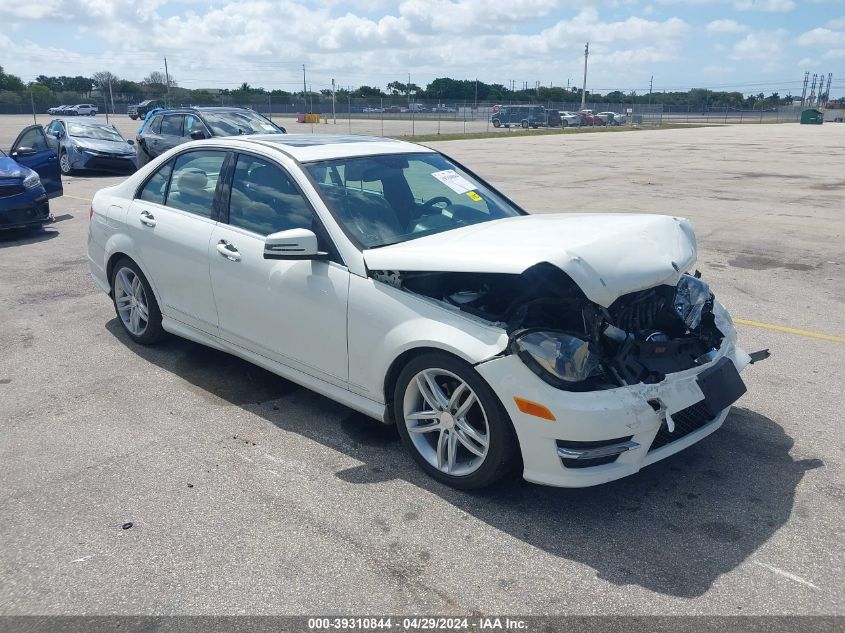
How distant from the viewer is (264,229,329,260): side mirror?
3.97 metres

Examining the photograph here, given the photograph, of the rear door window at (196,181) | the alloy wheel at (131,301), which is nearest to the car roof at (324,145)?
the rear door window at (196,181)

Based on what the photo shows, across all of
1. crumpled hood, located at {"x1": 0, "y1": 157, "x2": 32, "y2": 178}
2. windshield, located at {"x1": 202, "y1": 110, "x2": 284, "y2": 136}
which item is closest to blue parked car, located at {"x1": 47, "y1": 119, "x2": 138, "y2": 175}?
windshield, located at {"x1": 202, "y1": 110, "x2": 284, "y2": 136}

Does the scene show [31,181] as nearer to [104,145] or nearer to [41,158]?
[41,158]

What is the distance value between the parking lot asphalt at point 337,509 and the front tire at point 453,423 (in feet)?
0.44

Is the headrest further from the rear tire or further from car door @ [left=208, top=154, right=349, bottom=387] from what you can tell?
the rear tire

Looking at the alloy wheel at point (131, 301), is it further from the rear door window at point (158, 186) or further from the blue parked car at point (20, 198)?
the blue parked car at point (20, 198)

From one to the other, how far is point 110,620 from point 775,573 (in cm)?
270

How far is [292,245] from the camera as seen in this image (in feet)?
13.0

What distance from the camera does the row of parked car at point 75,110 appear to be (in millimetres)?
61531

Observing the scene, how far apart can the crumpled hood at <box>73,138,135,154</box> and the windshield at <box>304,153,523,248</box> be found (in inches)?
612

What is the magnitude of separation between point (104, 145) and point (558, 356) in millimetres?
18000

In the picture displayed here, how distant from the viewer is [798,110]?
300 feet

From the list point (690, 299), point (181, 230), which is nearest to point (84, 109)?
point (181, 230)

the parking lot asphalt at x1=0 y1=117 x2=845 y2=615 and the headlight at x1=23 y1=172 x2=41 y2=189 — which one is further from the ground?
the headlight at x1=23 y1=172 x2=41 y2=189
